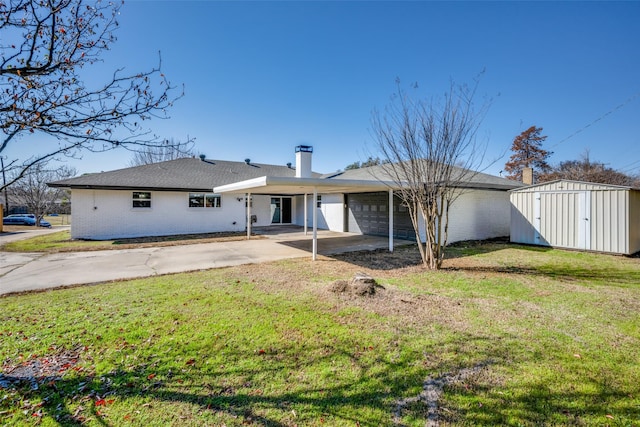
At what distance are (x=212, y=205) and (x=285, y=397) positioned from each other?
1540 centimetres

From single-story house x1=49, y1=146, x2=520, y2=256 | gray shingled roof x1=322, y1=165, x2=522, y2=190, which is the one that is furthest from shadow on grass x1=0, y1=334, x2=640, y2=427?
single-story house x1=49, y1=146, x2=520, y2=256

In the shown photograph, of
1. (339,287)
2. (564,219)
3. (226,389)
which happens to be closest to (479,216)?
(564,219)

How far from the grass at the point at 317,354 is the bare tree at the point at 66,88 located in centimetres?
226

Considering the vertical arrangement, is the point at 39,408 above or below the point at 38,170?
below

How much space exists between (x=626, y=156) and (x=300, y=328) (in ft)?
106

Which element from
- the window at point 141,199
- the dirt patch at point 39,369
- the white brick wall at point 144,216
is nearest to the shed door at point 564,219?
the dirt patch at point 39,369

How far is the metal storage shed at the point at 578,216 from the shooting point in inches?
372

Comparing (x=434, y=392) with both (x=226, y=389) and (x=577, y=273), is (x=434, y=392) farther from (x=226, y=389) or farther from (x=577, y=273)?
(x=577, y=273)

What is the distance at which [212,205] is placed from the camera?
1662 cm

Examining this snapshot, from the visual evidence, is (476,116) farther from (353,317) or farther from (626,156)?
(626,156)

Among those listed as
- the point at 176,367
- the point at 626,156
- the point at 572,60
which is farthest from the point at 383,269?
the point at 626,156

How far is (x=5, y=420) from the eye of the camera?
2.40 metres

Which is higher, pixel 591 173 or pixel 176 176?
pixel 591 173

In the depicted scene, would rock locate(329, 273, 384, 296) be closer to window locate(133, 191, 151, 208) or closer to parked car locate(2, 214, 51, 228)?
window locate(133, 191, 151, 208)
